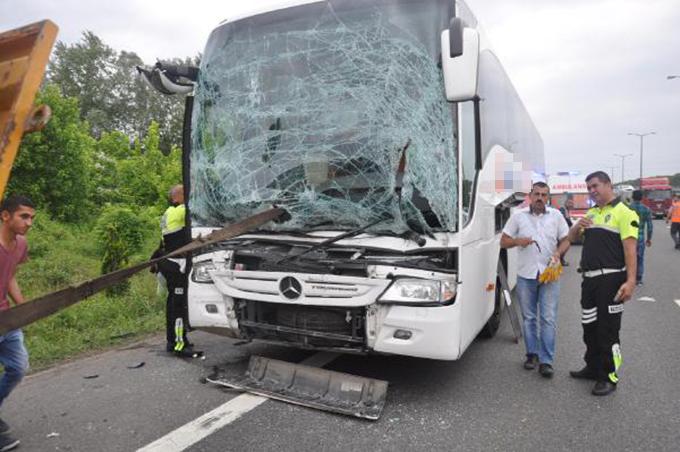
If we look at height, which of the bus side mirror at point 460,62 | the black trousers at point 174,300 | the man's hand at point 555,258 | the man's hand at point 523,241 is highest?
the bus side mirror at point 460,62

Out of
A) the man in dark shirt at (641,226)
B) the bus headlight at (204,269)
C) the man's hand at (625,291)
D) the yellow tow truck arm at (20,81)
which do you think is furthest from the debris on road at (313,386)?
the man in dark shirt at (641,226)

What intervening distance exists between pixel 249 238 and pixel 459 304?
172cm

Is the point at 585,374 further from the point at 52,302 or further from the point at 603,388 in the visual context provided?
the point at 52,302

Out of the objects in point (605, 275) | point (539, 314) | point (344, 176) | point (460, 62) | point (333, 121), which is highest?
point (460, 62)

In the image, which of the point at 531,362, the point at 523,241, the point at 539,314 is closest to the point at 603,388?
the point at 531,362

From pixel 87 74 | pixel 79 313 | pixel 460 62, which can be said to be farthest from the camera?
pixel 87 74

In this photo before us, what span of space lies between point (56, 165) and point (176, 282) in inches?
533

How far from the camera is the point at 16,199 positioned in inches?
124

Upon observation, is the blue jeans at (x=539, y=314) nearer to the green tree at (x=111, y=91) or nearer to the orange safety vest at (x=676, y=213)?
the orange safety vest at (x=676, y=213)

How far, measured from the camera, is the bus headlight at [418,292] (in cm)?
365

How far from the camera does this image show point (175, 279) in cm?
530

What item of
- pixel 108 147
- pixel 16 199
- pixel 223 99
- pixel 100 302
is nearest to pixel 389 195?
pixel 223 99

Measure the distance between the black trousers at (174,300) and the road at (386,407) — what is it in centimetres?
26

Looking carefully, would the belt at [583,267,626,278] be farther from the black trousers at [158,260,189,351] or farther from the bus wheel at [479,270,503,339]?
the black trousers at [158,260,189,351]
